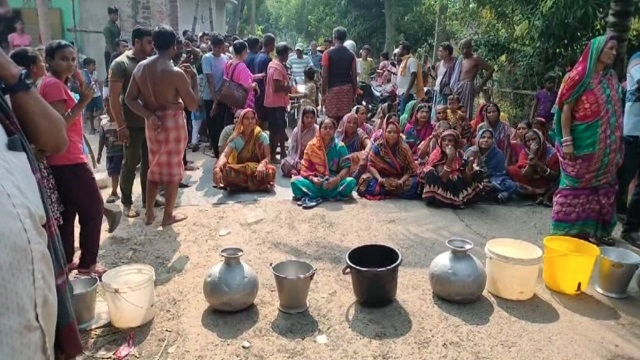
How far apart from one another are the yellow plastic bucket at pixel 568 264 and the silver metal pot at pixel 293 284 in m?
1.70

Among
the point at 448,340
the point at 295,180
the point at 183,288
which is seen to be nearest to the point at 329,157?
the point at 295,180

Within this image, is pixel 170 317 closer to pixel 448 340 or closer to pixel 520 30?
pixel 448 340

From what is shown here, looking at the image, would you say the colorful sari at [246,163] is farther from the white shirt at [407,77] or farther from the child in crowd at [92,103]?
the child in crowd at [92,103]

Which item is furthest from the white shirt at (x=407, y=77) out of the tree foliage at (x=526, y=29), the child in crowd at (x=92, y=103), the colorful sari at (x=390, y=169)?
the child in crowd at (x=92, y=103)

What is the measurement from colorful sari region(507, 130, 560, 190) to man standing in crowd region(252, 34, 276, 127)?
145 inches

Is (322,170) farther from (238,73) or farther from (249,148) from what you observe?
(238,73)

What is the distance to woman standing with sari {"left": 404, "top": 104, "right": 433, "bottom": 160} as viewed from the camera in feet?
22.0

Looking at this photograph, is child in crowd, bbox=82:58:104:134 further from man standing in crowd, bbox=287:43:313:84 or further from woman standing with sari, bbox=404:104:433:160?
woman standing with sari, bbox=404:104:433:160

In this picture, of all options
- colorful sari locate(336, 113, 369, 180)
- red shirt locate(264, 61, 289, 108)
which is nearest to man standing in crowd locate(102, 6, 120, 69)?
red shirt locate(264, 61, 289, 108)

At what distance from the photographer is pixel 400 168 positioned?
5.79 metres

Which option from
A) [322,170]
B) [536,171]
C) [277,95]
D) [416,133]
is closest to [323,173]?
[322,170]

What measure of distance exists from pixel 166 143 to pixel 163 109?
0.29 metres

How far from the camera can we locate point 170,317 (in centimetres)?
316

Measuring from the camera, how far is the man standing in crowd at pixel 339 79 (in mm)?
7180
